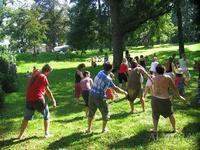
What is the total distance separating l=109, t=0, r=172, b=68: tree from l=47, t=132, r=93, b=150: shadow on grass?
2255 centimetres

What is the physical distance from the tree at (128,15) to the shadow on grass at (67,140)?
22.6m

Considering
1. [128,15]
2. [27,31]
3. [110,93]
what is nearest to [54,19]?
[27,31]

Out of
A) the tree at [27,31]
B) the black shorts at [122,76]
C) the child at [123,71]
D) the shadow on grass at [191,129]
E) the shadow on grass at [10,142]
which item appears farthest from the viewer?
the tree at [27,31]

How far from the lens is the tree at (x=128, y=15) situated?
3491 cm

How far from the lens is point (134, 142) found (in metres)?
11.9

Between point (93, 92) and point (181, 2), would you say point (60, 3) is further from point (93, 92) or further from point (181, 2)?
point (93, 92)

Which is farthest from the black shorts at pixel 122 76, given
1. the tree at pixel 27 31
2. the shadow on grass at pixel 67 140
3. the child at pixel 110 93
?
the tree at pixel 27 31

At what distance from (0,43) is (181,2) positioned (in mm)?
15497

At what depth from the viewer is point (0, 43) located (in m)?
27.3

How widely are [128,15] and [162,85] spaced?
82.6 feet

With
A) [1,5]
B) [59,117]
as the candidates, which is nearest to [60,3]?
[1,5]

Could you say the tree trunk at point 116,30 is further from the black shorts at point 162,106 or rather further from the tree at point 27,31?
the tree at point 27,31

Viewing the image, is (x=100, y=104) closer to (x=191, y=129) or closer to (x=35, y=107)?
(x=35, y=107)

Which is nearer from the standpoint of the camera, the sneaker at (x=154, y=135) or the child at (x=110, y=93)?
the sneaker at (x=154, y=135)
